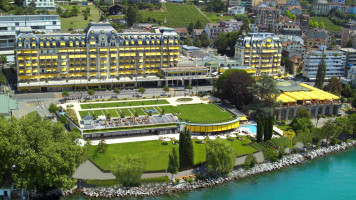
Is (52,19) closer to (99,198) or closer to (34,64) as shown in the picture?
(34,64)

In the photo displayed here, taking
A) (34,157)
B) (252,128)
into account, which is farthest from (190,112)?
(34,157)

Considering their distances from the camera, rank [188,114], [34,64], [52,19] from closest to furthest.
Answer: [188,114]
[34,64]
[52,19]

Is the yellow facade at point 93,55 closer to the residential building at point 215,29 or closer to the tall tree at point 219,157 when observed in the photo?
the residential building at point 215,29

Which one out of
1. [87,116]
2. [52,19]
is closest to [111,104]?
[87,116]

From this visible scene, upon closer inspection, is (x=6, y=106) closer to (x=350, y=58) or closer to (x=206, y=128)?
(x=206, y=128)

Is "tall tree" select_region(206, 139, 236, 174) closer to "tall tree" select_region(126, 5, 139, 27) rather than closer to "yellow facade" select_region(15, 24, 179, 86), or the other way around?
"yellow facade" select_region(15, 24, 179, 86)

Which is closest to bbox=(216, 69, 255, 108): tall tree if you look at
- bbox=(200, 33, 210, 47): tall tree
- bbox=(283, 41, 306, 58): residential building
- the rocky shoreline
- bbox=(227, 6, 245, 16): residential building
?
the rocky shoreline
